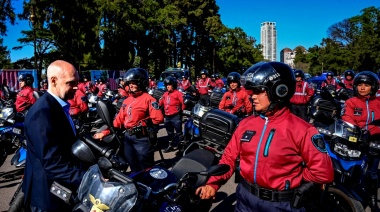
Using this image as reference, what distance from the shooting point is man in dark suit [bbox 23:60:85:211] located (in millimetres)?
2340

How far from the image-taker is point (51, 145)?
2355 mm

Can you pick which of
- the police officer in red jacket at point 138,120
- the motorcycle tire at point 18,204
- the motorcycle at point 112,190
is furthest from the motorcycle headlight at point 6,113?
the motorcycle at point 112,190

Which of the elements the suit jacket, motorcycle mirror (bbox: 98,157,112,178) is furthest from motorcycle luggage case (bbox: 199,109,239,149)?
motorcycle mirror (bbox: 98,157,112,178)

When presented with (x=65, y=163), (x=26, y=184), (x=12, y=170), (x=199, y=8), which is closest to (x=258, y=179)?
(x=65, y=163)

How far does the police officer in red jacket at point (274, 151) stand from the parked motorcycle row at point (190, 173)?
0.50 feet

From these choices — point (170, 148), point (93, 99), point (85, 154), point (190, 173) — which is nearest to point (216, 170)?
point (190, 173)

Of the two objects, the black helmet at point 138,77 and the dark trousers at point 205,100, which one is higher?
the black helmet at point 138,77

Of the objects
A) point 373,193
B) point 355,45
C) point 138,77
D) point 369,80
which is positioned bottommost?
point 373,193

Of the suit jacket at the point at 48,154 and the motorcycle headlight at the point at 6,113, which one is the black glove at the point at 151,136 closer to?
the suit jacket at the point at 48,154

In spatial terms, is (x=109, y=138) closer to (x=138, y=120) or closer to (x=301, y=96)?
(x=138, y=120)

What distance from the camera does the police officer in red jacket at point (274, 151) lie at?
2.26 meters

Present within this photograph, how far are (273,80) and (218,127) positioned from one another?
1829mm

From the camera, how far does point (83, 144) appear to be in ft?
6.62

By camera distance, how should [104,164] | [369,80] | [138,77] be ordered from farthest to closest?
[138,77] → [369,80] → [104,164]
